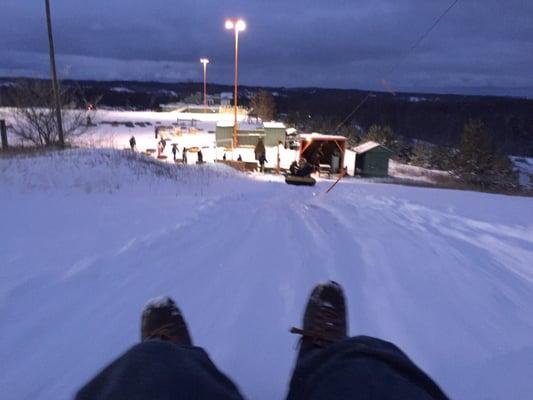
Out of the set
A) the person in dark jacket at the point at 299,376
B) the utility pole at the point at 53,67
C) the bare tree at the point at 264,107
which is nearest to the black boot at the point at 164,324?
the person in dark jacket at the point at 299,376

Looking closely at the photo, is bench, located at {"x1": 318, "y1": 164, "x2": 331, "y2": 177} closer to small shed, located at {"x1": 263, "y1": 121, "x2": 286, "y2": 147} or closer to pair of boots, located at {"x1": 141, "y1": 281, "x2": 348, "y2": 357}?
small shed, located at {"x1": 263, "y1": 121, "x2": 286, "y2": 147}

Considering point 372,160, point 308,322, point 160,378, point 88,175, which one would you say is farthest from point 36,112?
point 160,378

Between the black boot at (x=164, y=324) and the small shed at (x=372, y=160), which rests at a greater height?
the black boot at (x=164, y=324)

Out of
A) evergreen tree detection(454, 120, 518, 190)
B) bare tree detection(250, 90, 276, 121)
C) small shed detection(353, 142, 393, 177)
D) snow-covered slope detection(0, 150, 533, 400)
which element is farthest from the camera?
bare tree detection(250, 90, 276, 121)

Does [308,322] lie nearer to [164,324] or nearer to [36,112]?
[164,324]

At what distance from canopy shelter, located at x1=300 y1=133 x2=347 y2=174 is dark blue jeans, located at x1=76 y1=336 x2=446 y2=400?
19.5 metres

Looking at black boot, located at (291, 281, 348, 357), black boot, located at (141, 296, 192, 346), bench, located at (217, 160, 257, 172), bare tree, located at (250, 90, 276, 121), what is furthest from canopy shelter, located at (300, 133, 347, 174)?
bare tree, located at (250, 90, 276, 121)

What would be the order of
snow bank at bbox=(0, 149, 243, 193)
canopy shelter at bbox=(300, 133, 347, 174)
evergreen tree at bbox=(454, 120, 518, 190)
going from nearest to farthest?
snow bank at bbox=(0, 149, 243, 193) → canopy shelter at bbox=(300, 133, 347, 174) → evergreen tree at bbox=(454, 120, 518, 190)

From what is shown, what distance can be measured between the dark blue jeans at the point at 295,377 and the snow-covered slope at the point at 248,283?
649 millimetres

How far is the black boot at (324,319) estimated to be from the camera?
6.80ft

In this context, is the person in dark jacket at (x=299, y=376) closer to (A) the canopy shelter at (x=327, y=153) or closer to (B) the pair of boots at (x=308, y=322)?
(B) the pair of boots at (x=308, y=322)

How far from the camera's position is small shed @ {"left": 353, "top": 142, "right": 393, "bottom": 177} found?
25.1 m

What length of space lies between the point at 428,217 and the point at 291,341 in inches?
196

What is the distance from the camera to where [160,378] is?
139 centimetres
